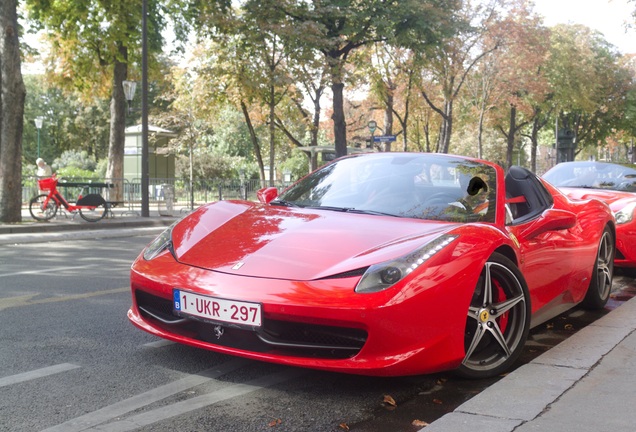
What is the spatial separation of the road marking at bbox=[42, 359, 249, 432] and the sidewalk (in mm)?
1336

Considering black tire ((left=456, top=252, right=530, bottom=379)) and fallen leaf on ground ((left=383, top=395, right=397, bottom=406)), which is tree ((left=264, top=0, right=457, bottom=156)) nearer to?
black tire ((left=456, top=252, right=530, bottom=379))

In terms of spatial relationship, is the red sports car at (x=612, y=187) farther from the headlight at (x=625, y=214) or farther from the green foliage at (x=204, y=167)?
the green foliage at (x=204, y=167)

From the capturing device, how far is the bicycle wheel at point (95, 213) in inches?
706

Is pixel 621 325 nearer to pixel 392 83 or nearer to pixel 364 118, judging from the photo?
pixel 392 83

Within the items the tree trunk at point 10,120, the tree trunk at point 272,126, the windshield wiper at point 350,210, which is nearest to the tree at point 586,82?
the tree trunk at point 272,126

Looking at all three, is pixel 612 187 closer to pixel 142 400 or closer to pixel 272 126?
pixel 142 400

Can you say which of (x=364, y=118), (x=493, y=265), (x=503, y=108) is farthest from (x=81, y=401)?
(x=364, y=118)

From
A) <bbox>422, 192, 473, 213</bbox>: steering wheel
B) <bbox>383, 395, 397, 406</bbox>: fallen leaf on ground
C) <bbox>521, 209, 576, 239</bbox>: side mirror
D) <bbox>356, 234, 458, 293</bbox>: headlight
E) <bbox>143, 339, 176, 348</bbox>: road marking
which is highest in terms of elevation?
<bbox>422, 192, 473, 213</bbox>: steering wheel

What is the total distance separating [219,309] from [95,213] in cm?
1583

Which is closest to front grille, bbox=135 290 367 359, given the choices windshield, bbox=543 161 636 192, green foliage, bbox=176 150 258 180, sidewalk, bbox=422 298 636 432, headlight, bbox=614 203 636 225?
sidewalk, bbox=422 298 636 432

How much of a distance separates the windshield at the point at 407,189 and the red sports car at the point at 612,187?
3.48m

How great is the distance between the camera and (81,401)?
3.29 m

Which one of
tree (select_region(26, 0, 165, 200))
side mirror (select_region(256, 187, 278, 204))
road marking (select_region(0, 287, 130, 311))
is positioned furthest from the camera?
tree (select_region(26, 0, 165, 200))

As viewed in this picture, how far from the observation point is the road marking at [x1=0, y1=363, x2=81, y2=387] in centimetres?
357
